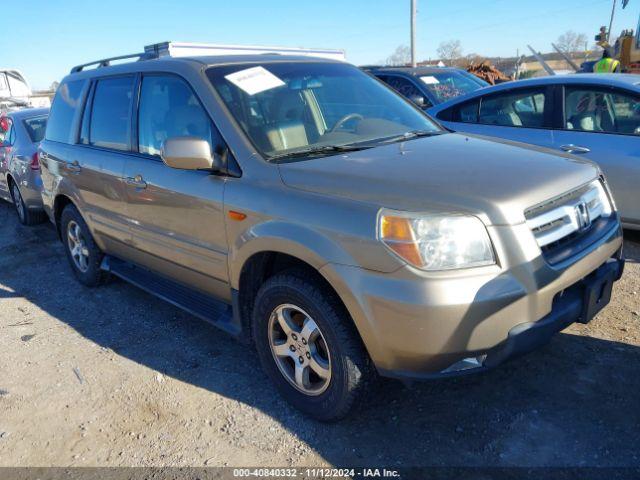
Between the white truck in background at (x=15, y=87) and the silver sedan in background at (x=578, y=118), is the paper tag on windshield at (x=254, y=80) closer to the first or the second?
the silver sedan in background at (x=578, y=118)

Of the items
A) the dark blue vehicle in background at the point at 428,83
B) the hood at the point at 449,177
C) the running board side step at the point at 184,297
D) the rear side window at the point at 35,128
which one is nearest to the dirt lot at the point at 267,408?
the running board side step at the point at 184,297

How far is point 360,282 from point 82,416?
1.89 metres

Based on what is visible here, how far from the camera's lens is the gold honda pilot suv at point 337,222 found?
2.30 meters

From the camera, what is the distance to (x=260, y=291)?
2930mm

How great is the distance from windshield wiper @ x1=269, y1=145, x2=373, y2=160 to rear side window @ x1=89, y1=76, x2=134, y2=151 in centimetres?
149

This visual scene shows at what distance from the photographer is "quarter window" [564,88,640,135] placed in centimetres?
484

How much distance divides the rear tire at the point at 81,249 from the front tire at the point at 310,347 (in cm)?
237

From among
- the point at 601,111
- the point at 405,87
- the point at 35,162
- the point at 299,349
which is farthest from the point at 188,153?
the point at 405,87

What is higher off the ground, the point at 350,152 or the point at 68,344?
the point at 350,152

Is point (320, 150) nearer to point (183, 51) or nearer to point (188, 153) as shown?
point (188, 153)

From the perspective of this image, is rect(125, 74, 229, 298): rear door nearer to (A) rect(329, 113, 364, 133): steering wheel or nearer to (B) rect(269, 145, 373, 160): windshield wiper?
(B) rect(269, 145, 373, 160): windshield wiper

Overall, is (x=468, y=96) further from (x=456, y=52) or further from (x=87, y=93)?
(x=456, y=52)

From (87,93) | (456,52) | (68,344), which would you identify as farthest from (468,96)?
(456,52)

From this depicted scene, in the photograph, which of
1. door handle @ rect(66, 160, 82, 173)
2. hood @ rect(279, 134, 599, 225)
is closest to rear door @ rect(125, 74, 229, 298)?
hood @ rect(279, 134, 599, 225)
